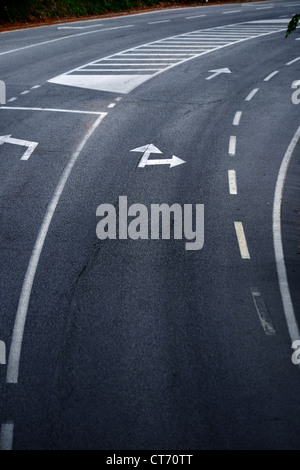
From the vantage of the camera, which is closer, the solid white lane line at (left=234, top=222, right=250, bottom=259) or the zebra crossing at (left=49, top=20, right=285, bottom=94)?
the solid white lane line at (left=234, top=222, right=250, bottom=259)

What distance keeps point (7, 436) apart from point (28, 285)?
11.5 ft

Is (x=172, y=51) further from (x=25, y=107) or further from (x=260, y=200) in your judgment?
(x=260, y=200)

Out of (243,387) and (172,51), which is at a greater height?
(172,51)

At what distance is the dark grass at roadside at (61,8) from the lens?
3403 cm

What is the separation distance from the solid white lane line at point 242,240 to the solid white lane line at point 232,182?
1579 mm

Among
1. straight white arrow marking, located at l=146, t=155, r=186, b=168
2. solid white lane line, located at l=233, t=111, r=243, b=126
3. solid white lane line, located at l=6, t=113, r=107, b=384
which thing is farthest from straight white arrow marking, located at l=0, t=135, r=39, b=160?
solid white lane line, located at l=233, t=111, r=243, b=126

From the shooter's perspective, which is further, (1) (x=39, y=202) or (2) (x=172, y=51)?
(2) (x=172, y=51)

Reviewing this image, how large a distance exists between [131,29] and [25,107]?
52.5 ft

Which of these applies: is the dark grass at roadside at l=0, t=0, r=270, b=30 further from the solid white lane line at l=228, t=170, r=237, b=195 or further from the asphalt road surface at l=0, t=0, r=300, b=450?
the solid white lane line at l=228, t=170, r=237, b=195

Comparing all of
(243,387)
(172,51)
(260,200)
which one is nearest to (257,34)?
(172,51)

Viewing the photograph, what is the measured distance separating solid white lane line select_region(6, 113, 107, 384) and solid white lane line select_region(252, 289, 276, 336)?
142 inches

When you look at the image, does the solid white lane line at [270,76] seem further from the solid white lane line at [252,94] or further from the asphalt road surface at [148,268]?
the solid white lane line at [252,94]

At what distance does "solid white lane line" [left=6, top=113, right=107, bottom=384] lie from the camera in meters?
8.33

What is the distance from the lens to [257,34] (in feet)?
106
